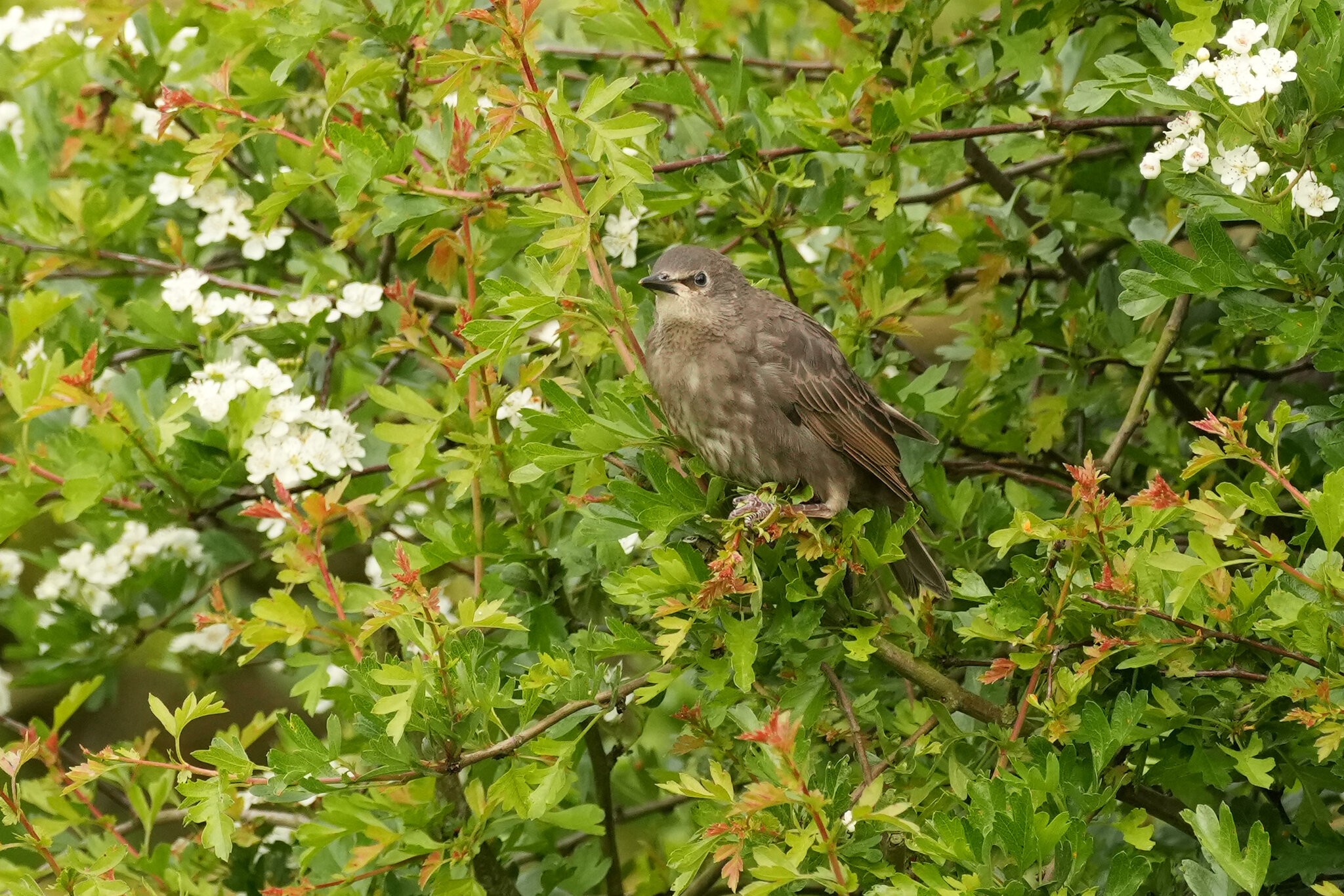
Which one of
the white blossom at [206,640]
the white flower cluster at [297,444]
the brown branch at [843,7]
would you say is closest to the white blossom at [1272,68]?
the brown branch at [843,7]

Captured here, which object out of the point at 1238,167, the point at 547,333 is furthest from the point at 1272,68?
the point at 547,333

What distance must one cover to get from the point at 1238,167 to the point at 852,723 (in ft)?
4.02

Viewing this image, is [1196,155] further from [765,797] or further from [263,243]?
[263,243]

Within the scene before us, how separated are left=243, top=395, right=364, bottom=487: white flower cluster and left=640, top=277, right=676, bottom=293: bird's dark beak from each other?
763 mm

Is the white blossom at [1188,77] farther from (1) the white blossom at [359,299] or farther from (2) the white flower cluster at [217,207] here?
(2) the white flower cluster at [217,207]

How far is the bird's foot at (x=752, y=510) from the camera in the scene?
2.71m

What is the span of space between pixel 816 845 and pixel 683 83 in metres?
1.58

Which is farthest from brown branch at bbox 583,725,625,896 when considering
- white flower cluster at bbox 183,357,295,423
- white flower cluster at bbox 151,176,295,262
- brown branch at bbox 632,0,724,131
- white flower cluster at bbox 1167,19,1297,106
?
white flower cluster at bbox 1167,19,1297,106

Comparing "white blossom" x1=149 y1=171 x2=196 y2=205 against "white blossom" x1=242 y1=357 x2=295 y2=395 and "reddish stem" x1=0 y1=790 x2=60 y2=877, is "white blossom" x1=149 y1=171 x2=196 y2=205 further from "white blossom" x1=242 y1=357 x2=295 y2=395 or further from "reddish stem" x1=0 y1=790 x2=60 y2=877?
"reddish stem" x1=0 y1=790 x2=60 y2=877

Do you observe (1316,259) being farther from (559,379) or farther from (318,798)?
(318,798)

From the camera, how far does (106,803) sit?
5008mm

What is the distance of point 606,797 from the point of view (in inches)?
137

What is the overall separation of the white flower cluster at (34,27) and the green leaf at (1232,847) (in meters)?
3.35

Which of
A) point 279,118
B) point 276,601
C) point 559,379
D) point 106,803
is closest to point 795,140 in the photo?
point 559,379
